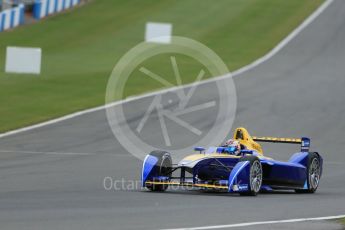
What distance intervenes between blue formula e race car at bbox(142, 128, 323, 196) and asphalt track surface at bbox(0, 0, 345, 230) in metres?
0.18

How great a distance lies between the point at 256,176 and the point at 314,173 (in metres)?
1.98

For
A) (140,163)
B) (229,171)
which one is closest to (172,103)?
(140,163)

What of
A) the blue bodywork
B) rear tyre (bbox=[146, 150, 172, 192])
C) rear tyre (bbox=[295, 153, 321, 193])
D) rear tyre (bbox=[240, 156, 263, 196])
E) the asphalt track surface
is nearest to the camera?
the asphalt track surface

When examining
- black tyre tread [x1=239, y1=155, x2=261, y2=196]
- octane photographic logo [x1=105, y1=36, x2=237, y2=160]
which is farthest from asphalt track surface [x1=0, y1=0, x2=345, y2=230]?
octane photographic logo [x1=105, y1=36, x2=237, y2=160]

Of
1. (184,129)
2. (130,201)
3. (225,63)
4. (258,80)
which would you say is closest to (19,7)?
(225,63)

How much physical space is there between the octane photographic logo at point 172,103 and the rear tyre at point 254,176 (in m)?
5.78

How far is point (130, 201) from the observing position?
12867mm

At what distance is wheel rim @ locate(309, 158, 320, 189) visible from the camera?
1598 cm

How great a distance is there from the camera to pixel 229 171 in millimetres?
14531

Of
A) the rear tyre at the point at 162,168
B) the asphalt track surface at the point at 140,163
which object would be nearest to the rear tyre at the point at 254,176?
the asphalt track surface at the point at 140,163

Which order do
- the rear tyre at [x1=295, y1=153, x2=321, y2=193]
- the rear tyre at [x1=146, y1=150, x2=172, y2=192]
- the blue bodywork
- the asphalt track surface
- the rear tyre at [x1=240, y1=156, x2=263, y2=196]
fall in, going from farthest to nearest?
the rear tyre at [x1=295, y1=153, x2=321, y2=193] → the rear tyre at [x1=146, y1=150, x2=172, y2=192] → the rear tyre at [x1=240, y1=156, x2=263, y2=196] → the blue bodywork → the asphalt track surface

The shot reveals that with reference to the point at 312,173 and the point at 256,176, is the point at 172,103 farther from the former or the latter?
the point at 256,176

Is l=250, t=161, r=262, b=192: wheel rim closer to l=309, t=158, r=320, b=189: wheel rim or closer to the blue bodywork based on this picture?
the blue bodywork

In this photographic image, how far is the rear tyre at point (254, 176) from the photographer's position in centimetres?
1426
